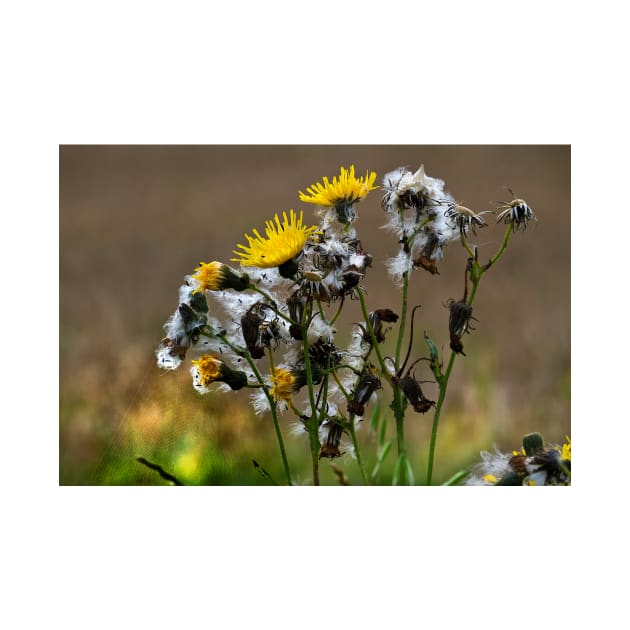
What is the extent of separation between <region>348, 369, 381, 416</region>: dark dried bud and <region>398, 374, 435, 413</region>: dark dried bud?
0.12 feet

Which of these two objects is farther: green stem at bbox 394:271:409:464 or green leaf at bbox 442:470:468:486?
green leaf at bbox 442:470:468:486

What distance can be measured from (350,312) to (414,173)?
0.77 ft

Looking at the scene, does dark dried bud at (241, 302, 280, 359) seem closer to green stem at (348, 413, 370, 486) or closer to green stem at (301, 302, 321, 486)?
green stem at (301, 302, 321, 486)

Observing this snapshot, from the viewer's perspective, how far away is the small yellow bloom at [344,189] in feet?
3.56

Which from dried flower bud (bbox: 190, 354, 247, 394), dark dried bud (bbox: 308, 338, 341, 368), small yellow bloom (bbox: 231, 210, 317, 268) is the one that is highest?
small yellow bloom (bbox: 231, 210, 317, 268)

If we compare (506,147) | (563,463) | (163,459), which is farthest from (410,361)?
(506,147)

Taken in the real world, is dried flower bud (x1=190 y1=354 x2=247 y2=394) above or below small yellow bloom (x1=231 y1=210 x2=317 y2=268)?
below

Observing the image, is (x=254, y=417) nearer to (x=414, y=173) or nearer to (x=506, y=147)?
(x=414, y=173)

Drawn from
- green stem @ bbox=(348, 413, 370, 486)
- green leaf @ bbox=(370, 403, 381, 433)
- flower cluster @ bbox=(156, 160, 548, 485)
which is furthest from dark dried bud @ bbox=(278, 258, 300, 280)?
green leaf @ bbox=(370, 403, 381, 433)

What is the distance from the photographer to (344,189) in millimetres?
1087

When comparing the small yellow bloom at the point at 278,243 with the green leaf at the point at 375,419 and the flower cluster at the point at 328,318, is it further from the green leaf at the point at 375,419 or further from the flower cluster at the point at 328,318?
the green leaf at the point at 375,419

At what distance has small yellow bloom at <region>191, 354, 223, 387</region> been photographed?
109cm

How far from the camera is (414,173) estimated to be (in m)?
1.09

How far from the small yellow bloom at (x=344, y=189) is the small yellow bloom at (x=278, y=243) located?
0.06m
